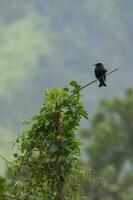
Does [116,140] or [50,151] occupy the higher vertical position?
[116,140]

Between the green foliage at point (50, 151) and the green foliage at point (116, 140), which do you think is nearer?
the green foliage at point (50, 151)

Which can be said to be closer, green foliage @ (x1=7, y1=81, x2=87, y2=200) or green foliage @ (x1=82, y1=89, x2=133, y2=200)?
green foliage @ (x1=7, y1=81, x2=87, y2=200)

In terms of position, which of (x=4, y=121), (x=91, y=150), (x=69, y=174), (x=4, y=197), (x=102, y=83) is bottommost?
(x=4, y=197)

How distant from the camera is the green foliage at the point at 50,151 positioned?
7.79m

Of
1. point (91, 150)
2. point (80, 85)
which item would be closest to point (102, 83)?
point (80, 85)

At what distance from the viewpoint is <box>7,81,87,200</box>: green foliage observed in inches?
307

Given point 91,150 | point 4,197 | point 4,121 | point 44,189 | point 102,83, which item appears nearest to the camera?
point 4,197

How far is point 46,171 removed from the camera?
7898 mm

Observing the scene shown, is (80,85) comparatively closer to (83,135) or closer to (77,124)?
(77,124)

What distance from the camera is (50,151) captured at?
7758 mm

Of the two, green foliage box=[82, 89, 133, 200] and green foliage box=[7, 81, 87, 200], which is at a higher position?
green foliage box=[82, 89, 133, 200]

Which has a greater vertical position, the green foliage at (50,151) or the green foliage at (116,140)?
the green foliage at (116,140)

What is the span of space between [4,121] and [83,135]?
101 meters

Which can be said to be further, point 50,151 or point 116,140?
point 116,140
